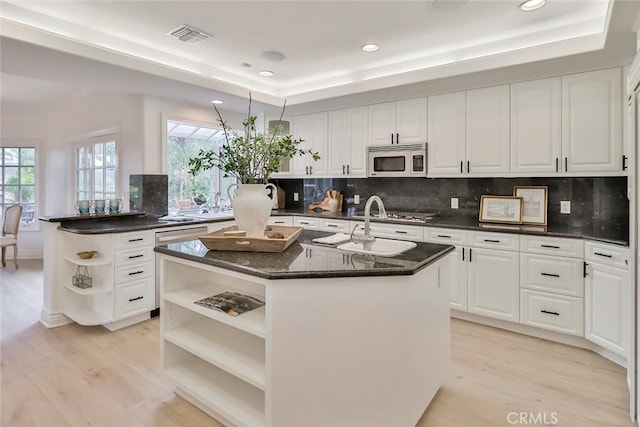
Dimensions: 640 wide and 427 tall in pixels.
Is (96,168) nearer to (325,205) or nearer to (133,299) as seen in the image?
(133,299)

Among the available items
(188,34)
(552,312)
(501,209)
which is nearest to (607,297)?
(552,312)

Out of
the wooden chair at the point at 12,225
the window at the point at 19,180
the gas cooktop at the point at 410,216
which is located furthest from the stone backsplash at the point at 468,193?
the window at the point at 19,180

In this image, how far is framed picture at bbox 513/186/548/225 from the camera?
11.2 ft

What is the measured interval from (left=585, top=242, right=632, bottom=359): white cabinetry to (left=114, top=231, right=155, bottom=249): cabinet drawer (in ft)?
12.3

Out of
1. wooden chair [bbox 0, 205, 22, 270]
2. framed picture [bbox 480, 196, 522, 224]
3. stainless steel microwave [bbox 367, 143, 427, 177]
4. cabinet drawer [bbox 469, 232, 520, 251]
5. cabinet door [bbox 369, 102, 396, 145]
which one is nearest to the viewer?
cabinet drawer [bbox 469, 232, 520, 251]

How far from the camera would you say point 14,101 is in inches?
227

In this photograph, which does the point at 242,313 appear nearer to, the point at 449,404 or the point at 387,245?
the point at 387,245

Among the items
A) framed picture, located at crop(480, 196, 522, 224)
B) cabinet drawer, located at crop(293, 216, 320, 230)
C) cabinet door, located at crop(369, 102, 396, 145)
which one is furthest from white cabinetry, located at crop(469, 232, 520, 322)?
cabinet drawer, located at crop(293, 216, 320, 230)

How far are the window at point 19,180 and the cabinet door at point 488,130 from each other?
6930mm

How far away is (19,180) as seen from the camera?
6250 millimetres

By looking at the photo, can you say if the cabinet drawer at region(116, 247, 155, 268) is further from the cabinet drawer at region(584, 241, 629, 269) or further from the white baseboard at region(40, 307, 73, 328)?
the cabinet drawer at region(584, 241, 629, 269)

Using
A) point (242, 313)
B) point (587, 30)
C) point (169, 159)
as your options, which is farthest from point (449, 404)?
point (169, 159)

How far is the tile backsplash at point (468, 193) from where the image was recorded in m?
3.19

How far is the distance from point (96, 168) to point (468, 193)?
5.06 m
